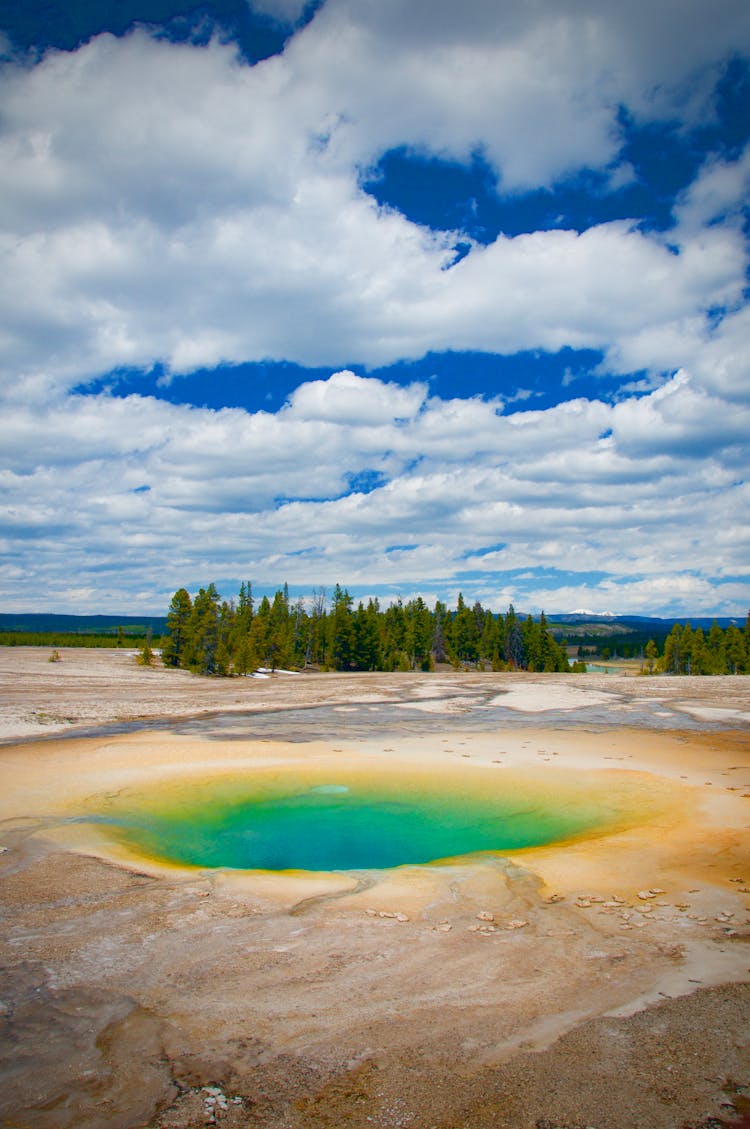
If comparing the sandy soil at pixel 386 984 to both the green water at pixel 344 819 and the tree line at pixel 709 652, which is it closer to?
the green water at pixel 344 819

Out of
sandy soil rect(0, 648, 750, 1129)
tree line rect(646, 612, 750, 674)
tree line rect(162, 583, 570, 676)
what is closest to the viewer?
sandy soil rect(0, 648, 750, 1129)

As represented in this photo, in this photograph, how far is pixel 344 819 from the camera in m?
13.2

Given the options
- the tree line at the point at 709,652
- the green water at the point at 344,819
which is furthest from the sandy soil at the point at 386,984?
the tree line at the point at 709,652

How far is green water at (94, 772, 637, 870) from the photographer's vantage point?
10984 mm

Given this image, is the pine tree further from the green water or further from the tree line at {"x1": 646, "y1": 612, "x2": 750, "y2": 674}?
the tree line at {"x1": 646, "y1": 612, "x2": 750, "y2": 674}

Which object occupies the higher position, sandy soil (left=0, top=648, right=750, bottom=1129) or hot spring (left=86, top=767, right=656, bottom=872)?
sandy soil (left=0, top=648, right=750, bottom=1129)

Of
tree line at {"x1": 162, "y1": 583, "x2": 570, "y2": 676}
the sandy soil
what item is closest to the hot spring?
the sandy soil

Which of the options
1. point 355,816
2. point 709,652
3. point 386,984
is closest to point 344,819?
point 355,816

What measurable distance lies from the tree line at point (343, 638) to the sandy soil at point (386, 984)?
167 ft

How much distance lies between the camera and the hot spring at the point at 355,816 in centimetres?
1100

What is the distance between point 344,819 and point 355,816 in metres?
0.28

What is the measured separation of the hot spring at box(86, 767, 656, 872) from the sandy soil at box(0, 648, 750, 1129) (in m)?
0.81

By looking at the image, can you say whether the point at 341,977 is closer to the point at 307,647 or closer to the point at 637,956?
the point at 637,956

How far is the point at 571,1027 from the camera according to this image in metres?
5.09
